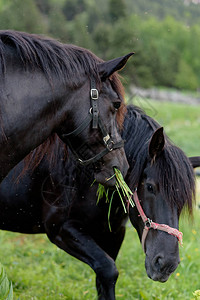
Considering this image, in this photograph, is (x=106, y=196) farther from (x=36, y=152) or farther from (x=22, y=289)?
(x=22, y=289)

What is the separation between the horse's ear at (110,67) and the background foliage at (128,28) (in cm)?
98

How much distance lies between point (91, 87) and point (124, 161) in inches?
24.5

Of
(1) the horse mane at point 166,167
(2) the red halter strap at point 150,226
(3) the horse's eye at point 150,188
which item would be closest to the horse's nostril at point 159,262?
(2) the red halter strap at point 150,226

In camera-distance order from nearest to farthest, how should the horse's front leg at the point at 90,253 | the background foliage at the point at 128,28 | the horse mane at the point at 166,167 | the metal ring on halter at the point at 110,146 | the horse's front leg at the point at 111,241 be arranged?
the metal ring on halter at the point at 110,146 < the horse mane at the point at 166,167 < the horse's front leg at the point at 90,253 < the horse's front leg at the point at 111,241 < the background foliage at the point at 128,28

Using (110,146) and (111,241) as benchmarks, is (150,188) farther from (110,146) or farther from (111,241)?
(111,241)

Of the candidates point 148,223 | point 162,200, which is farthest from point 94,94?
point 148,223

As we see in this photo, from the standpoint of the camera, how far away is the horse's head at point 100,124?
8.54ft

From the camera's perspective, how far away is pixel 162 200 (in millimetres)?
3148

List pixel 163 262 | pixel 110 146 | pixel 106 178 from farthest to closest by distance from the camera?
pixel 163 262, pixel 106 178, pixel 110 146

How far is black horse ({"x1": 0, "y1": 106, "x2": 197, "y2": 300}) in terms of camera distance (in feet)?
10.3

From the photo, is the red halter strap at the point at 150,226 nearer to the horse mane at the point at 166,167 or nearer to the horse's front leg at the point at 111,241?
the horse mane at the point at 166,167

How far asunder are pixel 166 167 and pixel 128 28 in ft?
41.9

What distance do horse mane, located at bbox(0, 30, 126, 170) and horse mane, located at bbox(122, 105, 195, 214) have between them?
874 millimetres

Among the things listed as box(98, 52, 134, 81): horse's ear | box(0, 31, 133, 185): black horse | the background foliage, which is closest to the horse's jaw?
box(0, 31, 133, 185): black horse
